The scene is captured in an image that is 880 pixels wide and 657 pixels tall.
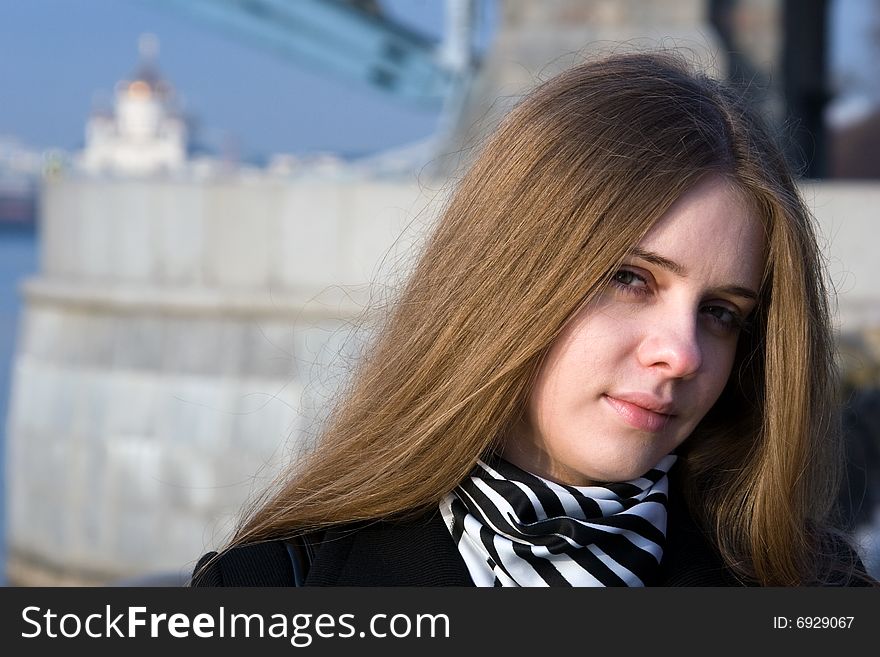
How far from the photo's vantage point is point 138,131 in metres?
85.1

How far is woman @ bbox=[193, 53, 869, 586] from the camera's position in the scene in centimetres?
149

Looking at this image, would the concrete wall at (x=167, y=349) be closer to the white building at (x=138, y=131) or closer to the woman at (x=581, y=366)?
the woman at (x=581, y=366)

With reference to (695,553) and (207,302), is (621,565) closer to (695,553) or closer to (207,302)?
(695,553)

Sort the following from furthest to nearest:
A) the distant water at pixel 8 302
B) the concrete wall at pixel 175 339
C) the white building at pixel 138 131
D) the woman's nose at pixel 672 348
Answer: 1. the white building at pixel 138 131
2. the distant water at pixel 8 302
3. the concrete wall at pixel 175 339
4. the woman's nose at pixel 672 348

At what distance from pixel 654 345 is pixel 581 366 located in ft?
0.30

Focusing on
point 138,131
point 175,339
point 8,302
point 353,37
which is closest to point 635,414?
point 175,339

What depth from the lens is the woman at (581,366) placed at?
58.7 inches

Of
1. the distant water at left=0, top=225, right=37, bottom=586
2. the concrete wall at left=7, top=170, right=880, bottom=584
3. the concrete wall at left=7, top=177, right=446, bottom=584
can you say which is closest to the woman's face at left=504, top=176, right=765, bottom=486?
the concrete wall at left=7, top=170, right=880, bottom=584

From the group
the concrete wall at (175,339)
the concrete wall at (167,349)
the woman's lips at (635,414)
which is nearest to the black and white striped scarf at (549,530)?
the woman's lips at (635,414)

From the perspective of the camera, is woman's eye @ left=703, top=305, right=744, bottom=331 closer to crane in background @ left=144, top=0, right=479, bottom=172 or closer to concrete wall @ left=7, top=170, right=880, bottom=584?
concrete wall @ left=7, top=170, right=880, bottom=584

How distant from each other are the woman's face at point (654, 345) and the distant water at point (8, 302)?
6.84 metres

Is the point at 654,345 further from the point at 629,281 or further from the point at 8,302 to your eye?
the point at 8,302

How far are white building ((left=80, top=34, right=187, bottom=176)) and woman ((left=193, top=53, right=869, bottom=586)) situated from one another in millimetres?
80582
